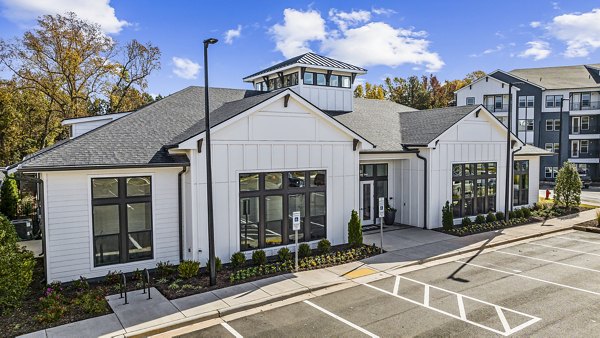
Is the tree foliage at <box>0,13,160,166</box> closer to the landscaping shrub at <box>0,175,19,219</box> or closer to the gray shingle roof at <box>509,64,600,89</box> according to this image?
the landscaping shrub at <box>0,175,19,219</box>

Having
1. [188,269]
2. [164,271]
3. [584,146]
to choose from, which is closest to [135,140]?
[164,271]

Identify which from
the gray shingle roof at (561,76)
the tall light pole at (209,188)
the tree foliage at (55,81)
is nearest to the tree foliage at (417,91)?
the gray shingle roof at (561,76)

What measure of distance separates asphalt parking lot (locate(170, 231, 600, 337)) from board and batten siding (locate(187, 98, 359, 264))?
405 centimetres

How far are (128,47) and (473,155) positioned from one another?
32625mm

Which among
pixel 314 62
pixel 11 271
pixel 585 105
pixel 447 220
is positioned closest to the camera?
pixel 11 271

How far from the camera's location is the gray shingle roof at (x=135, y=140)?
1224 centimetres

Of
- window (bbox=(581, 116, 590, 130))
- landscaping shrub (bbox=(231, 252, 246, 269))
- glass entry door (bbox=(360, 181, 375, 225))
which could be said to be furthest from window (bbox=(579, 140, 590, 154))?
landscaping shrub (bbox=(231, 252, 246, 269))

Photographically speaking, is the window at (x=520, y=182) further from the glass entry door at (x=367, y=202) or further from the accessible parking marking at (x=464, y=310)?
the accessible parking marking at (x=464, y=310)

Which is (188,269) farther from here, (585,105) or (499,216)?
(585,105)

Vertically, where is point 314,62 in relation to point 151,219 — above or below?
above

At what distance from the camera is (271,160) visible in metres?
14.8

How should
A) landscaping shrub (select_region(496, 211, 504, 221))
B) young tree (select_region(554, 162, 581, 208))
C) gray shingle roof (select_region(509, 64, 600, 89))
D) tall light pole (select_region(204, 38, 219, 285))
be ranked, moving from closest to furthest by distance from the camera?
tall light pole (select_region(204, 38, 219, 285))
landscaping shrub (select_region(496, 211, 504, 221))
young tree (select_region(554, 162, 581, 208))
gray shingle roof (select_region(509, 64, 600, 89))

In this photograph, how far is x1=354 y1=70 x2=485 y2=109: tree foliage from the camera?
61.7 meters

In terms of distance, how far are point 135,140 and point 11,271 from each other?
556cm
